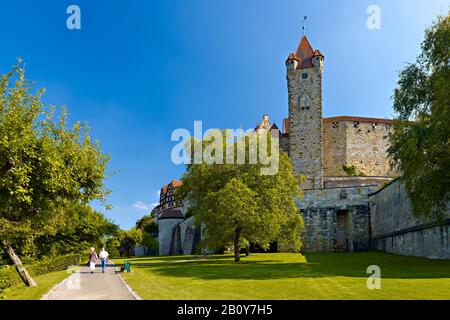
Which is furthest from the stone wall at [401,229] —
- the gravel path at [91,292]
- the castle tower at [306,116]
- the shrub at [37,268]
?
the shrub at [37,268]

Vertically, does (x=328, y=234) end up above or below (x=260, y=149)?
below

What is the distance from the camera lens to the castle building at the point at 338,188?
37706 millimetres

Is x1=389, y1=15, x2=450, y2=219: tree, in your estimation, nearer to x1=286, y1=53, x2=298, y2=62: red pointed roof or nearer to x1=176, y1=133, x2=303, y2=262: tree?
x1=176, y1=133, x2=303, y2=262: tree

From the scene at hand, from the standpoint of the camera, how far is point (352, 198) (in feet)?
159

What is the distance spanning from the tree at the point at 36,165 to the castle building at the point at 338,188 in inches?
785

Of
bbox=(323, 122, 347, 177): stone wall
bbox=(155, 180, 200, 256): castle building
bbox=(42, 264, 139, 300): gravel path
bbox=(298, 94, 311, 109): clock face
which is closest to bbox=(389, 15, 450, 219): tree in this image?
bbox=(42, 264, 139, 300): gravel path

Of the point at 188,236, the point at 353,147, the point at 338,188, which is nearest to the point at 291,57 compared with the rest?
the point at 353,147

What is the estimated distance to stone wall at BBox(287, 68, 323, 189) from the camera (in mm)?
62500

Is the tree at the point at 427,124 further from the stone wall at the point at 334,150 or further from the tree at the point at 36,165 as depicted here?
the stone wall at the point at 334,150
